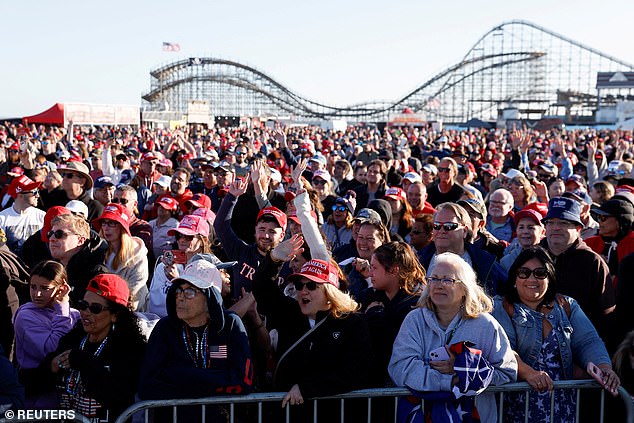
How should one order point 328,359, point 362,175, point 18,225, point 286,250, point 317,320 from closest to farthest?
point 328,359, point 317,320, point 286,250, point 18,225, point 362,175

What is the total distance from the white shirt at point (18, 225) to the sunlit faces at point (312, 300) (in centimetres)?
377

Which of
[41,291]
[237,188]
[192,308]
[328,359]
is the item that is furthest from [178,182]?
[328,359]

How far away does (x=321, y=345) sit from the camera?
3379 mm

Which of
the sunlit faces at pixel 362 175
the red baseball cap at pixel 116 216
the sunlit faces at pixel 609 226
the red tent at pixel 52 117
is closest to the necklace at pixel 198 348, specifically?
the red baseball cap at pixel 116 216

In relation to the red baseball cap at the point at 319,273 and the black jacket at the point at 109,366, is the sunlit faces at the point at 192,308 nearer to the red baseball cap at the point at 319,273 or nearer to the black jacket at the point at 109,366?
the black jacket at the point at 109,366

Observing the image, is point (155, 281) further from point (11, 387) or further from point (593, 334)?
point (593, 334)

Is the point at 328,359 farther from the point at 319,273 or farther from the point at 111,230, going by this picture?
the point at 111,230

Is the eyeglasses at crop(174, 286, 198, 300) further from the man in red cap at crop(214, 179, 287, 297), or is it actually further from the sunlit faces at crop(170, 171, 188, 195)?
the sunlit faces at crop(170, 171, 188, 195)

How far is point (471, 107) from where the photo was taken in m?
77.7

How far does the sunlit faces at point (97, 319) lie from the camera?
3477mm

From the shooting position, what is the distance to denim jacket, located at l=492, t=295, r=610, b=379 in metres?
3.48

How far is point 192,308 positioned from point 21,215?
12.6 ft

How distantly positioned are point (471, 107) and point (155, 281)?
251ft

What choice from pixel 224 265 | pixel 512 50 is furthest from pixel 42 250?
pixel 512 50
